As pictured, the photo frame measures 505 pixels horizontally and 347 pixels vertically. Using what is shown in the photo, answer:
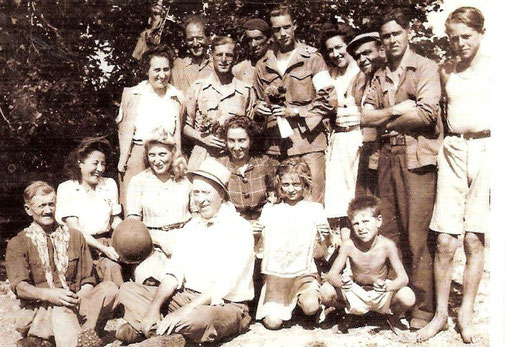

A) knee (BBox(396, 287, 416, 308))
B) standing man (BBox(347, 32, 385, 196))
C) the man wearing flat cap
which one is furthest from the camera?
standing man (BBox(347, 32, 385, 196))

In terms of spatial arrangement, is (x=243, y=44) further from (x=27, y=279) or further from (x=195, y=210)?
(x=27, y=279)

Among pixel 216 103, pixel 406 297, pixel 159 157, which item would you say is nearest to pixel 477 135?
pixel 406 297

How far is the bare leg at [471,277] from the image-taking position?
3707 mm

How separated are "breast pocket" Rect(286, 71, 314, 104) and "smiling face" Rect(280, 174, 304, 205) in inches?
21.5

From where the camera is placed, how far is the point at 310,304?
3771 millimetres

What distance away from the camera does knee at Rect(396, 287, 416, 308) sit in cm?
369

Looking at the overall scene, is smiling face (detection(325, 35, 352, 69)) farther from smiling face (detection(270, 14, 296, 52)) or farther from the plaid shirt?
the plaid shirt

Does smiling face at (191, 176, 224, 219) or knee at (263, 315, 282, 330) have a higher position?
smiling face at (191, 176, 224, 219)

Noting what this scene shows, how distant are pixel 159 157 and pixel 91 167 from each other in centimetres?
47

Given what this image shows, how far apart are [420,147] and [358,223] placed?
57 centimetres

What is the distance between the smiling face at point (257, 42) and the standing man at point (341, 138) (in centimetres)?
41

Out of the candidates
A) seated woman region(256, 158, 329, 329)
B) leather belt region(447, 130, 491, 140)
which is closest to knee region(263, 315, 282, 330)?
seated woman region(256, 158, 329, 329)

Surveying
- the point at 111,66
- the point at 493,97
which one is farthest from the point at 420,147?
the point at 111,66

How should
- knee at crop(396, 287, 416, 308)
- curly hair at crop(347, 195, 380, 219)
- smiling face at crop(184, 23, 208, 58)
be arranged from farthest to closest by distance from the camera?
smiling face at crop(184, 23, 208, 58)
curly hair at crop(347, 195, 380, 219)
knee at crop(396, 287, 416, 308)
